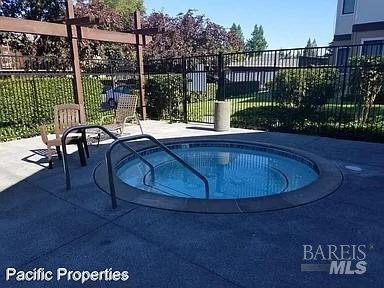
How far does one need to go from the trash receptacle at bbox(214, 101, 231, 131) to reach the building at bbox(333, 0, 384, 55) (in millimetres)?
7946

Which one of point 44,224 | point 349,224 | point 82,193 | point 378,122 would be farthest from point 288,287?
point 378,122

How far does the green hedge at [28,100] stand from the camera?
8523 mm

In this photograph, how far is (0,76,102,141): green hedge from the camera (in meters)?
8.52

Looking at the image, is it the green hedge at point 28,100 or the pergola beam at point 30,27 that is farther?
the green hedge at point 28,100

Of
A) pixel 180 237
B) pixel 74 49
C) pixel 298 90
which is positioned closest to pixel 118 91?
pixel 74 49

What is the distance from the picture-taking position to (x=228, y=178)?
5.79 m

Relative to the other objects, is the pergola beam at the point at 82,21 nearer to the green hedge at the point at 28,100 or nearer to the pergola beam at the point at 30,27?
the pergola beam at the point at 30,27

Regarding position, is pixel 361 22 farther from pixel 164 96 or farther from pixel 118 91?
pixel 118 91

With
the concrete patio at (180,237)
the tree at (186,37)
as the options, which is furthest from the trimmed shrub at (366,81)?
the tree at (186,37)

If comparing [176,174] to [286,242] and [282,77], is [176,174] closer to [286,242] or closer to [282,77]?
[286,242]

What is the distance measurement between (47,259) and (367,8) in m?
16.8

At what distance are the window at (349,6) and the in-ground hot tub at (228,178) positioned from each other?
43.5ft

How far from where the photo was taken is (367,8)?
46.9 ft

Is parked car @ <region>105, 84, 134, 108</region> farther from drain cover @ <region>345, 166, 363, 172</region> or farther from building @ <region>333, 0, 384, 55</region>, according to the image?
building @ <region>333, 0, 384, 55</region>
